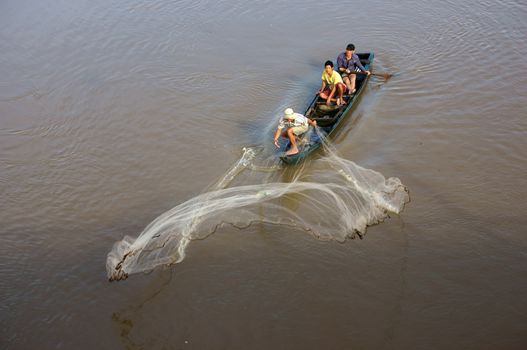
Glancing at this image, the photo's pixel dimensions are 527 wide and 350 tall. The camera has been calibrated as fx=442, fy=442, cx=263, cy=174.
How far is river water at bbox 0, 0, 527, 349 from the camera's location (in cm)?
555

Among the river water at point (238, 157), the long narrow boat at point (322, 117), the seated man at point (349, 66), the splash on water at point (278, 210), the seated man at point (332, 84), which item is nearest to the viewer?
the river water at point (238, 157)

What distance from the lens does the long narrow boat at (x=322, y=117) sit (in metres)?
7.45

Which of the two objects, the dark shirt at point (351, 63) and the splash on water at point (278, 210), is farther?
the dark shirt at point (351, 63)

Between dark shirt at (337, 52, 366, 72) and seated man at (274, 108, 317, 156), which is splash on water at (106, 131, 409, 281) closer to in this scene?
seated man at (274, 108, 317, 156)

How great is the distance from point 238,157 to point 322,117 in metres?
1.81

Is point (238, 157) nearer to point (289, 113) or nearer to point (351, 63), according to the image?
point (289, 113)

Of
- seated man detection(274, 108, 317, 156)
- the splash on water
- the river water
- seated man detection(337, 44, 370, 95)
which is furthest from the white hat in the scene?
seated man detection(337, 44, 370, 95)

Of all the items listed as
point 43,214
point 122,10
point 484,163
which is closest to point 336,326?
point 484,163

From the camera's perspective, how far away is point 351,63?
367 inches

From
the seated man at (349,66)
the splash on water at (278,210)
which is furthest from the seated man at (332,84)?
the splash on water at (278,210)

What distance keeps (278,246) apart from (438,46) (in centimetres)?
730

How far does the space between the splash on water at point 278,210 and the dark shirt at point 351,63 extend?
9.50 ft

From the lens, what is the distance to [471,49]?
413 inches

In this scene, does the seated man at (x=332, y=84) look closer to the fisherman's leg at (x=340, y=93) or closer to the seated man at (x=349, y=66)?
the fisherman's leg at (x=340, y=93)
